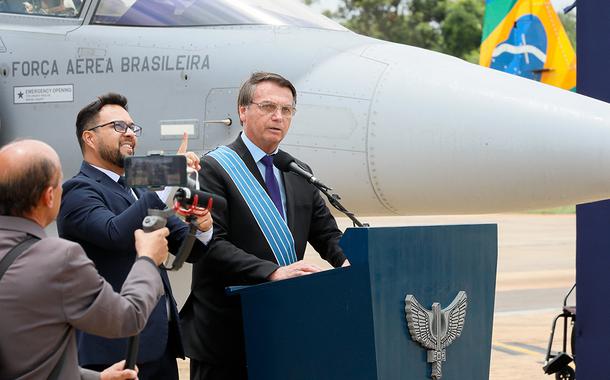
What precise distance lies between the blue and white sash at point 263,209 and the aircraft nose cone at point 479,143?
1404 millimetres

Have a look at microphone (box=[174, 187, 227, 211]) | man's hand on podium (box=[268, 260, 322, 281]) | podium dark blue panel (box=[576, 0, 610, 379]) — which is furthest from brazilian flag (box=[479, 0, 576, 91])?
microphone (box=[174, 187, 227, 211])

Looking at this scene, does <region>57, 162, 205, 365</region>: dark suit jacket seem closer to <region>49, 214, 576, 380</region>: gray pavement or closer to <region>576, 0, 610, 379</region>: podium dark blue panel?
<region>49, 214, 576, 380</region>: gray pavement

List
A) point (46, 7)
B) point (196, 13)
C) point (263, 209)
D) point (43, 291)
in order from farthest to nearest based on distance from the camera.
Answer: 1. point (46, 7)
2. point (196, 13)
3. point (263, 209)
4. point (43, 291)

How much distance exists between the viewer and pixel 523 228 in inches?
1070

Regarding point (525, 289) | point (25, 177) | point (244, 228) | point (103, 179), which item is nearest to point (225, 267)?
point (244, 228)

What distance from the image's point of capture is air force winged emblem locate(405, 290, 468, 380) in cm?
314

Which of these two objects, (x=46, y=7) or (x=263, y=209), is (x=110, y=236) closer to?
(x=263, y=209)

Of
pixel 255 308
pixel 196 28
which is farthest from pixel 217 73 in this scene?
pixel 255 308

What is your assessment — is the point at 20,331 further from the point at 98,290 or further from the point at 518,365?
the point at 518,365

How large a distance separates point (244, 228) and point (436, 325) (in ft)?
2.97

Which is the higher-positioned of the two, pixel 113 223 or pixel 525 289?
pixel 113 223

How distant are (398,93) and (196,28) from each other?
4.63ft

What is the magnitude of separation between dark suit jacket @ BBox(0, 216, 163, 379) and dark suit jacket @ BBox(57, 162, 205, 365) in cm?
82

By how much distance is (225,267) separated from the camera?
3.64 m
